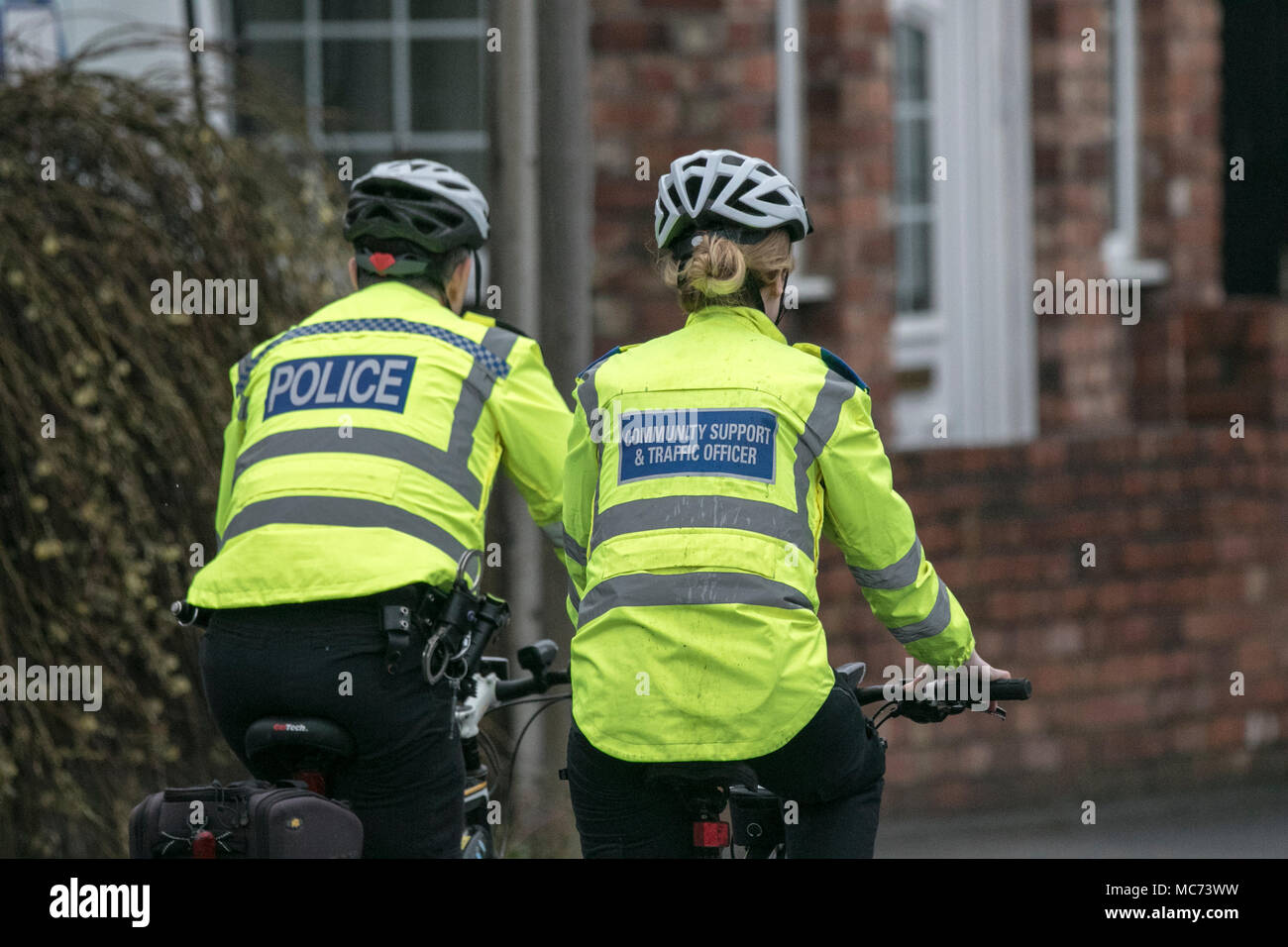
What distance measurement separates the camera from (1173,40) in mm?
11070

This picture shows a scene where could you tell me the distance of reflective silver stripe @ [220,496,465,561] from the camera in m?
4.23

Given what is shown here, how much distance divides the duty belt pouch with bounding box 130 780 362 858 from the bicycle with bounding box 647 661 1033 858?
733mm

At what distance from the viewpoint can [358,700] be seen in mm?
4207

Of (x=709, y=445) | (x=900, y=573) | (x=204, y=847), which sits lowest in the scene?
(x=204, y=847)

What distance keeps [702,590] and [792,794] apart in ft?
1.41

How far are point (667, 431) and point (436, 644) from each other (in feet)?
2.65

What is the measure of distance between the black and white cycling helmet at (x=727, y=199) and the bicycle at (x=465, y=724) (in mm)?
908

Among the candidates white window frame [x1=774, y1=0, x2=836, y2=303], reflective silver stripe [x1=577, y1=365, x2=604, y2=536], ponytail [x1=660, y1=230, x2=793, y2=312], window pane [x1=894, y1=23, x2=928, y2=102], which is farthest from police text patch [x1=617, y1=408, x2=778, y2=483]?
window pane [x1=894, y1=23, x2=928, y2=102]

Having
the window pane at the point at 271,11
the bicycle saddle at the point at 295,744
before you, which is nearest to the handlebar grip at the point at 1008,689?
the bicycle saddle at the point at 295,744

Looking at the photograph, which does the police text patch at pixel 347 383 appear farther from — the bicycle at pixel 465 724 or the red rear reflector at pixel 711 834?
the red rear reflector at pixel 711 834

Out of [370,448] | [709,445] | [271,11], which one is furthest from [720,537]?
[271,11]

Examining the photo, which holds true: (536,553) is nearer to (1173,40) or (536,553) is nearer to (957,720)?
(957,720)

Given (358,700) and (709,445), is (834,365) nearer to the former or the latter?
(709,445)
